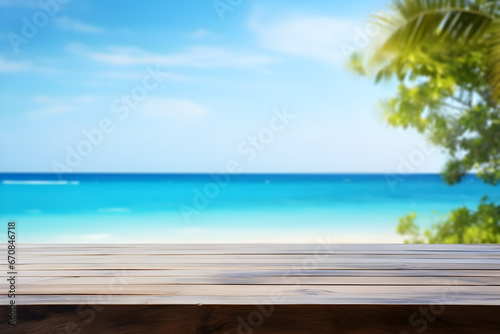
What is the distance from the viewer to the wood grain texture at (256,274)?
1216 mm

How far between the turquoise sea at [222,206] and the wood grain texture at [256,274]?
9.43 meters

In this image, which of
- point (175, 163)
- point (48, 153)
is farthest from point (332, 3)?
point (48, 153)

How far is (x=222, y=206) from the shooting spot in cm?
1493

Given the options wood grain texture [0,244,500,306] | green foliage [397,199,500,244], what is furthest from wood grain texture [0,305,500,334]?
green foliage [397,199,500,244]

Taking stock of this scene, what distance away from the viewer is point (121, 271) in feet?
5.16

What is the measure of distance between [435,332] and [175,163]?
1881 cm

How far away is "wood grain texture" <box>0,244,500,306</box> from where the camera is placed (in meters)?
1.22

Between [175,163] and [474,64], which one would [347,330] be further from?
[175,163]

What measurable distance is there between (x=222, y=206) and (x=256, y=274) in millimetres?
13430
